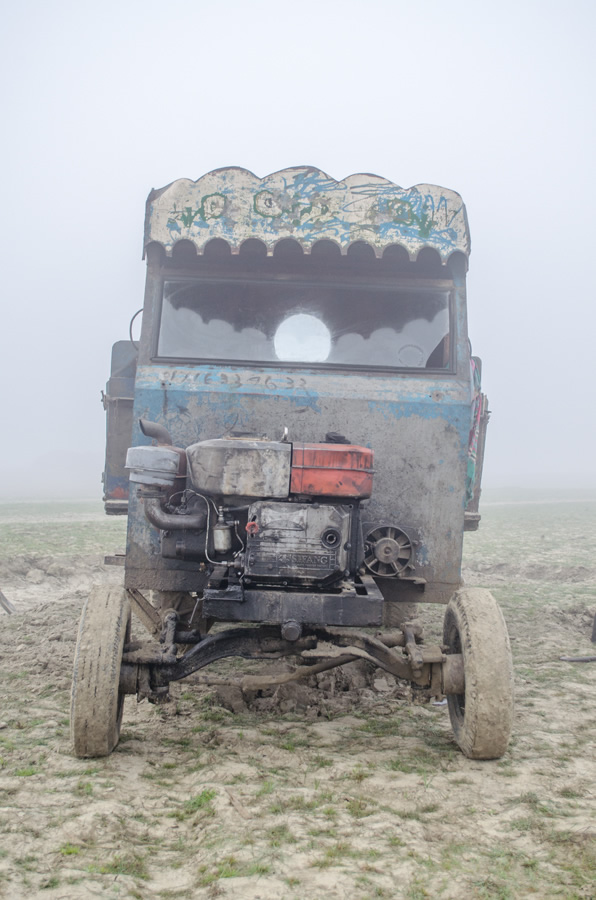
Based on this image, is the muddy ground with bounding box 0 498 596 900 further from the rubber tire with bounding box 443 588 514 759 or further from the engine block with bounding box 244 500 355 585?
the engine block with bounding box 244 500 355 585

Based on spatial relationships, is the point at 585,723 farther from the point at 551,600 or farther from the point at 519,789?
the point at 551,600

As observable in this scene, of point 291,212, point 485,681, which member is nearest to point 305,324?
point 291,212

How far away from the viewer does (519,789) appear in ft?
10.1

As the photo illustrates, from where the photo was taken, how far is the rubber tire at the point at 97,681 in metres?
3.21

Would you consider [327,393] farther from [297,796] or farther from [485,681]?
[297,796]

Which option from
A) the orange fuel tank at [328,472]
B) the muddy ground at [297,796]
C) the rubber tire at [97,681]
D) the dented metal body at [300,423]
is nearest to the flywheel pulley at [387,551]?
the dented metal body at [300,423]

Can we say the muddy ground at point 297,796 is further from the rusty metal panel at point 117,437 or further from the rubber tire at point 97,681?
the rusty metal panel at point 117,437

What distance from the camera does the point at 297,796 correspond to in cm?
297

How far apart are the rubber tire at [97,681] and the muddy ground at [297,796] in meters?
0.13

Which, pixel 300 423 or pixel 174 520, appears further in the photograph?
pixel 300 423

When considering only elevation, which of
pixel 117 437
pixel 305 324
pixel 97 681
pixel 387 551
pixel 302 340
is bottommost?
pixel 97 681

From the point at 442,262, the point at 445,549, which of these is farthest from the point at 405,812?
the point at 442,262

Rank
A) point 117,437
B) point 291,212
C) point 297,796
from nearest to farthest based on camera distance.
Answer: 1. point 297,796
2. point 291,212
3. point 117,437

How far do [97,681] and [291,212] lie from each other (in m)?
2.92
